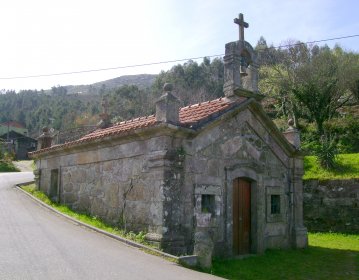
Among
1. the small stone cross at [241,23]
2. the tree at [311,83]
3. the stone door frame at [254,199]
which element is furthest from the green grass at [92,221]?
the tree at [311,83]

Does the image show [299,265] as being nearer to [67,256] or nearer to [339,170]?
[67,256]

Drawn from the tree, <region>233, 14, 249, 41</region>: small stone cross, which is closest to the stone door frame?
<region>233, 14, 249, 41</region>: small stone cross

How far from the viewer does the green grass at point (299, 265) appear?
28.8 ft

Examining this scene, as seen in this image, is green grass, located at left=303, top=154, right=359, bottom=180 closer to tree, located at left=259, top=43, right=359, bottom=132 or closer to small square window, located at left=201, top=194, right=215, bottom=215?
tree, located at left=259, top=43, right=359, bottom=132

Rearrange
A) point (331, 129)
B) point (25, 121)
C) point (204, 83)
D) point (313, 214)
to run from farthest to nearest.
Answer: point (25, 121) → point (204, 83) → point (331, 129) → point (313, 214)

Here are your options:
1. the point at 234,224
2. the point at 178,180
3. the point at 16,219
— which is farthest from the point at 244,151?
the point at 16,219

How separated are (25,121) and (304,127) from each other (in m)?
68.7

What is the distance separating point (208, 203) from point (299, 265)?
2.84 m

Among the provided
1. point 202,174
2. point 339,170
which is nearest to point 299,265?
point 202,174

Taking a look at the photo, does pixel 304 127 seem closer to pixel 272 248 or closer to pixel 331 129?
pixel 331 129

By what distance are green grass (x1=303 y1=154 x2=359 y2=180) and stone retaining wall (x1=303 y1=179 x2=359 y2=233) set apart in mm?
348

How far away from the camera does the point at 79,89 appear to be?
156 m

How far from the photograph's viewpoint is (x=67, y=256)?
7070 millimetres

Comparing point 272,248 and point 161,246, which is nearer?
point 161,246
